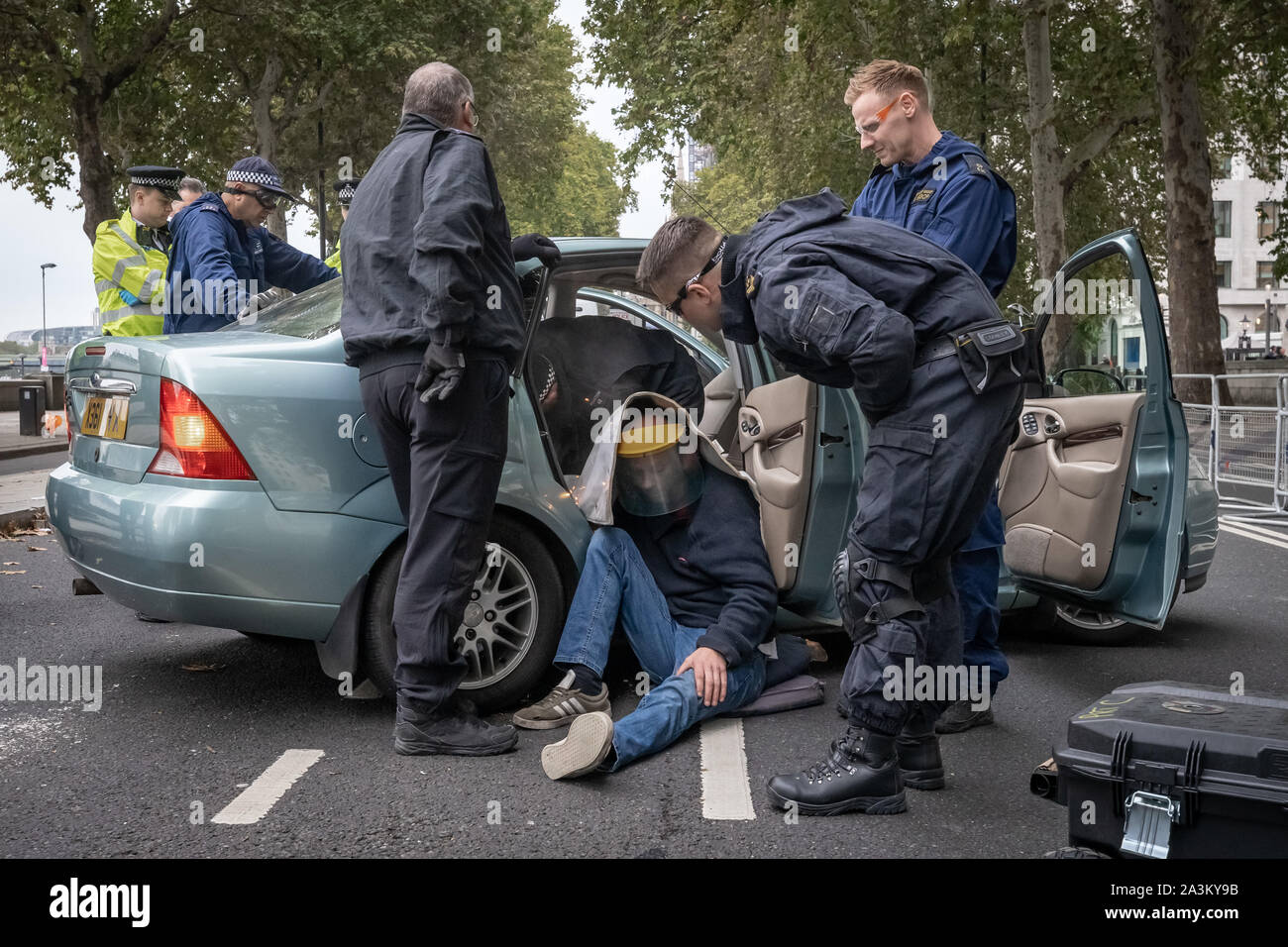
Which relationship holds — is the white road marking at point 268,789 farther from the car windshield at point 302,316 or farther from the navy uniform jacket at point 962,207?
the navy uniform jacket at point 962,207

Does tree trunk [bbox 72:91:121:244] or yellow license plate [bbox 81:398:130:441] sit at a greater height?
tree trunk [bbox 72:91:121:244]

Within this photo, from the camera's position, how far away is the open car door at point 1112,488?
15.3 feet

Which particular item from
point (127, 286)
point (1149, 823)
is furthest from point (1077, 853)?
point (127, 286)

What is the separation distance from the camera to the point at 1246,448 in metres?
11.9

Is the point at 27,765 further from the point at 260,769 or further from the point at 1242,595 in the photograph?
the point at 1242,595

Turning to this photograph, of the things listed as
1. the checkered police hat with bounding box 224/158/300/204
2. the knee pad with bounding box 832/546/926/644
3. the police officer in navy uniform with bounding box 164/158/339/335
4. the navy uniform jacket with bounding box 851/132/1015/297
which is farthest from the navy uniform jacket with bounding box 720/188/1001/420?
the checkered police hat with bounding box 224/158/300/204

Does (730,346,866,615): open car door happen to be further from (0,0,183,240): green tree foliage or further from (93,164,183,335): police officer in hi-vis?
(0,0,183,240): green tree foliage

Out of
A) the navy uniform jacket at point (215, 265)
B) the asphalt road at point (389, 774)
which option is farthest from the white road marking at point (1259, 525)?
the navy uniform jacket at point (215, 265)

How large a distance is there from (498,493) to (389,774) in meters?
0.98

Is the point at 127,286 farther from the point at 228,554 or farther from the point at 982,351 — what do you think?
the point at 982,351

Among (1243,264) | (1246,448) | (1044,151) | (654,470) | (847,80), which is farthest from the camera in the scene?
(1243,264)

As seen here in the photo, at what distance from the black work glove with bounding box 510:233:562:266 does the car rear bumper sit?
1009 millimetres

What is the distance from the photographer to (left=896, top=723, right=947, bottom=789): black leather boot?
381 centimetres
